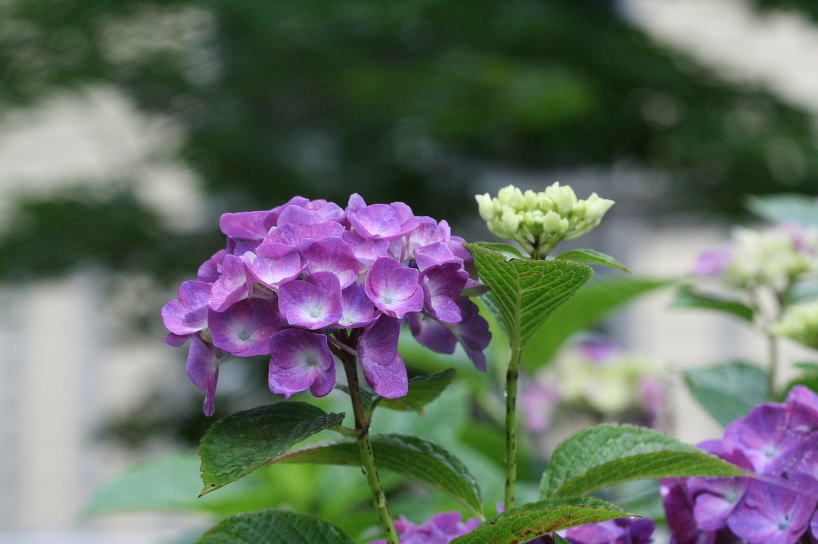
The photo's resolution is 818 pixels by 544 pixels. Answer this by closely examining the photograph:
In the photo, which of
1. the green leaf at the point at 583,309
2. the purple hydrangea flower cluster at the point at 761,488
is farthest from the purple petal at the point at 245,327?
the green leaf at the point at 583,309

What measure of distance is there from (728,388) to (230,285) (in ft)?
0.87

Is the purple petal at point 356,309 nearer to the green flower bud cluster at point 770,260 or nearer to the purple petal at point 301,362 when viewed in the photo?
the purple petal at point 301,362

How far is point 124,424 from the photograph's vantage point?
6.15 ft

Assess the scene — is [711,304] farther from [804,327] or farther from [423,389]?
[423,389]

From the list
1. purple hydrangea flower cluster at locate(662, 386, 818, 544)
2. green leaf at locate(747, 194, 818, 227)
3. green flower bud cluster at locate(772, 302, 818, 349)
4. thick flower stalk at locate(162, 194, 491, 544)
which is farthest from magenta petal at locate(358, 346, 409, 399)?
green leaf at locate(747, 194, 818, 227)

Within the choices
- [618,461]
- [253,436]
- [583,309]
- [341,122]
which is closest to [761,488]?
[618,461]

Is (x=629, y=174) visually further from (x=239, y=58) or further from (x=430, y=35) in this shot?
(x=239, y=58)

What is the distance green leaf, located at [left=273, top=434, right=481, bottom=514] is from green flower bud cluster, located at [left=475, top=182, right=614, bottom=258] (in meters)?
0.07

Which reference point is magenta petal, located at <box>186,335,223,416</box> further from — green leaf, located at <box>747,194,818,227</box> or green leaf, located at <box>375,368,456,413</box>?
green leaf, located at <box>747,194,818,227</box>

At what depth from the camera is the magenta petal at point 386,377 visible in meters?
0.24

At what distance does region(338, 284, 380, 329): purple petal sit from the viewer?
0.78 feet

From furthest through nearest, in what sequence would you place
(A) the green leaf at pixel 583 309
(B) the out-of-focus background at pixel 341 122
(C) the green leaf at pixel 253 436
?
(B) the out-of-focus background at pixel 341 122
(A) the green leaf at pixel 583 309
(C) the green leaf at pixel 253 436

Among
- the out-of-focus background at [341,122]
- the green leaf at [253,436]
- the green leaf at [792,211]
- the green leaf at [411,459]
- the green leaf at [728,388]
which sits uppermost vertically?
the green leaf at [253,436]

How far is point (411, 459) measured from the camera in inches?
11.2
